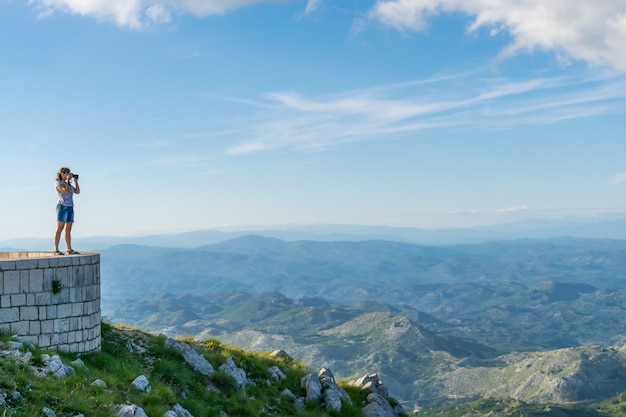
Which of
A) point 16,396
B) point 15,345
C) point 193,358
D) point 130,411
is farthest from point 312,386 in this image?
point 16,396

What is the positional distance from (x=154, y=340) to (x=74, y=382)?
9.15 meters

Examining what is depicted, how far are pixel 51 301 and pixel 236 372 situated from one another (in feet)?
31.1

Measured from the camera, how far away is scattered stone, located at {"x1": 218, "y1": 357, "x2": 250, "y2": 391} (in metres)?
25.2

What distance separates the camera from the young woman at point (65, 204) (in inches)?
952

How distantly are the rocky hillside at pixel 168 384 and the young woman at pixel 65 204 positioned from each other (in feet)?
16.7

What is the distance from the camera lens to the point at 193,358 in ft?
84.4

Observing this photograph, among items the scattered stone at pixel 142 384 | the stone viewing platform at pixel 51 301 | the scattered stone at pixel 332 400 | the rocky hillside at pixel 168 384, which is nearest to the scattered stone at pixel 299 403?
the rocky hillside at pixel 168 384

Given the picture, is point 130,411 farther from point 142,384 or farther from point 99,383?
point 142,384

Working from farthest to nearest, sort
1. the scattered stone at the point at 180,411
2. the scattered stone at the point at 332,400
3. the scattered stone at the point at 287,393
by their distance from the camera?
the scattered stone at the point at 332,400 → the scattered stone at the point at 287,393 → the scattered stone at the point at 180,411

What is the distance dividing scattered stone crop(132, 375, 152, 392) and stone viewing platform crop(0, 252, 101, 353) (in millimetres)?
3700

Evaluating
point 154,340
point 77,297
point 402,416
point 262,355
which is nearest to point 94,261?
point 77,297

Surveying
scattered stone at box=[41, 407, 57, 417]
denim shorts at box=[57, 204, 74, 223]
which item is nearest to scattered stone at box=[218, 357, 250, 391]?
denim shorts at box=[57, 204, 74, 223]

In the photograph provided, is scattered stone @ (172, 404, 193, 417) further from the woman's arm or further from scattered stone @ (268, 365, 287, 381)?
the woman's arm

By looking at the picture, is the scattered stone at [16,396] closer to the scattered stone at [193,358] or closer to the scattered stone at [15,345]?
the scattered stone at [15,345]
